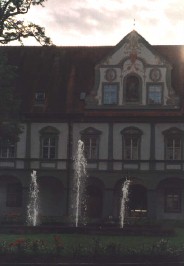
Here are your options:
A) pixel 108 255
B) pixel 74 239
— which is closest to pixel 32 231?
pixel 74 239

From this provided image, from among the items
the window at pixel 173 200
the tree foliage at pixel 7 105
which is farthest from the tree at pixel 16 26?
the window at pixel 173 200

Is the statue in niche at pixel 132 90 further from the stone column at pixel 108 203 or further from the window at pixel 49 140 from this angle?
the stone column at pixel 108 203

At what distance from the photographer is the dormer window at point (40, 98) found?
122 feet

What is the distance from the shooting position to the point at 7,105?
92.8ft

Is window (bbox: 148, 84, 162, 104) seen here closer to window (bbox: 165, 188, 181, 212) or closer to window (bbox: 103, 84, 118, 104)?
window (bbox: 103, 84, 118, 104)

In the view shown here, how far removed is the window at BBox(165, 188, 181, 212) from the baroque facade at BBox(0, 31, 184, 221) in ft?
0.20

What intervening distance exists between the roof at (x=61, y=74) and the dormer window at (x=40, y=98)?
0.88 feet

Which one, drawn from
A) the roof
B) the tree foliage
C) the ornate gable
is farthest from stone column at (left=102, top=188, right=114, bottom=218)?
the tree foliage

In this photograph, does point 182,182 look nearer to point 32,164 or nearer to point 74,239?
point 32,164

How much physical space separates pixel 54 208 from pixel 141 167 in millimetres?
6141

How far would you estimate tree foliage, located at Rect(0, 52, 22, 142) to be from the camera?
27.3 metres

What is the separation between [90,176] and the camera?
35375mm

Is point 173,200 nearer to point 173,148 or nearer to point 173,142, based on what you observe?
point 173,148

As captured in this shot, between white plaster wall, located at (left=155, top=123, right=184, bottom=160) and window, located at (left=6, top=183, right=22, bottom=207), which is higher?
white plaster wall, located at (left=155, top=123, right=184, bottom=160)
